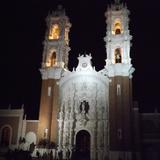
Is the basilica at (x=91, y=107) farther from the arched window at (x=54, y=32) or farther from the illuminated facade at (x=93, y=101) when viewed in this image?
the arched window at (x=54, y=32)

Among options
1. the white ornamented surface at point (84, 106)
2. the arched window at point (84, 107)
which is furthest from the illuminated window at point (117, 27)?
the arched window at point (84, 107)

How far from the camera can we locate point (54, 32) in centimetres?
3891

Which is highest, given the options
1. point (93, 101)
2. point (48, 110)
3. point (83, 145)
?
point (93, 101)

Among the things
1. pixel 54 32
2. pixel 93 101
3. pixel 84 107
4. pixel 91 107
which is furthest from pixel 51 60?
pixel 91 107

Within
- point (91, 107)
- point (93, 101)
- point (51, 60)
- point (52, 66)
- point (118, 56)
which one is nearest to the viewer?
point (91, 107)

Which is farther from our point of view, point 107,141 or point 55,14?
point 55,14

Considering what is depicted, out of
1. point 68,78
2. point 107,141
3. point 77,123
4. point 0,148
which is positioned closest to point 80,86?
point 68,78

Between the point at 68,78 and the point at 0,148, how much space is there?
12.4 m

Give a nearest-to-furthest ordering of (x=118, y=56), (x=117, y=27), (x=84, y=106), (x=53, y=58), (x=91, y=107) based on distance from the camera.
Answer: (x=91, y=107) → (x=84, y=106) → (x=118, y=56) → (x=117, y=27) → (x=53, y=58)

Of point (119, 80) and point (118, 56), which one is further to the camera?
point (118, 56)

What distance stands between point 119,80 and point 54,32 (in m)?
12.8

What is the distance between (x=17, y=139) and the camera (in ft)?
111

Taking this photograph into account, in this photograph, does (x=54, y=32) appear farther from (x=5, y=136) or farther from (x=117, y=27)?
(x=5, y=136)

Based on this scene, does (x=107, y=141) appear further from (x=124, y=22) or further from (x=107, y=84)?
(x=124, y=22)
